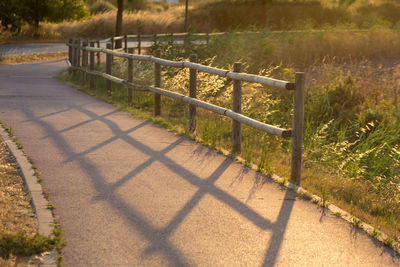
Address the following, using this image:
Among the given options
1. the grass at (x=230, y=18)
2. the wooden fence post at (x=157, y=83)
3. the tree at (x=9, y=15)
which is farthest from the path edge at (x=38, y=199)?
the grass at (x=230, y=18)

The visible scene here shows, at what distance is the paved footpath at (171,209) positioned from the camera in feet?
15.5

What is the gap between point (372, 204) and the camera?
21.4 ft

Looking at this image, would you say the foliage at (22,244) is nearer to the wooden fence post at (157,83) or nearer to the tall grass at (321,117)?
the tall grass at (321,117)

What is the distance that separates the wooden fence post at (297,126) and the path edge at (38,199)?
2.84 meters

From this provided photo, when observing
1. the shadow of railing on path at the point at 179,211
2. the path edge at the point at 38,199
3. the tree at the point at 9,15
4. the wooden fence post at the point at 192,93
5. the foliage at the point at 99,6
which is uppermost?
the foliage at the point at 99,6

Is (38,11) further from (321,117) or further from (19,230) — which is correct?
(19,230)

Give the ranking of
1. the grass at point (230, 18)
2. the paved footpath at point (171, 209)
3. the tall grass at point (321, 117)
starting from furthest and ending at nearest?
1. the grass at point (230, 18)
2. the tall grass at point (321, 117)
3. the paved footpath at point (171, 209)

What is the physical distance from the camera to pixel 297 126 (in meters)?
6.81

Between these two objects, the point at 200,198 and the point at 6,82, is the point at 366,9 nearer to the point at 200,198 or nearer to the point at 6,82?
the point at 6,82

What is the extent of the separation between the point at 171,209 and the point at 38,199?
1.33 metres

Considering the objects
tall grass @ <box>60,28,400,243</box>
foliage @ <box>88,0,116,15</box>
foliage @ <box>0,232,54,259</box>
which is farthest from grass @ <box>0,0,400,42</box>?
foliage @ <box>0,232,54,259</box>

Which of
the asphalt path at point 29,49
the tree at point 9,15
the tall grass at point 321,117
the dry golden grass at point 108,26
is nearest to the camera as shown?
the tall grass at point 321,117

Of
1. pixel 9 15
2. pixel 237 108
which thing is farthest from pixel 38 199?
pixel 9 15

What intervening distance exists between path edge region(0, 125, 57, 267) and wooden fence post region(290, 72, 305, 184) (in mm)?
2845
